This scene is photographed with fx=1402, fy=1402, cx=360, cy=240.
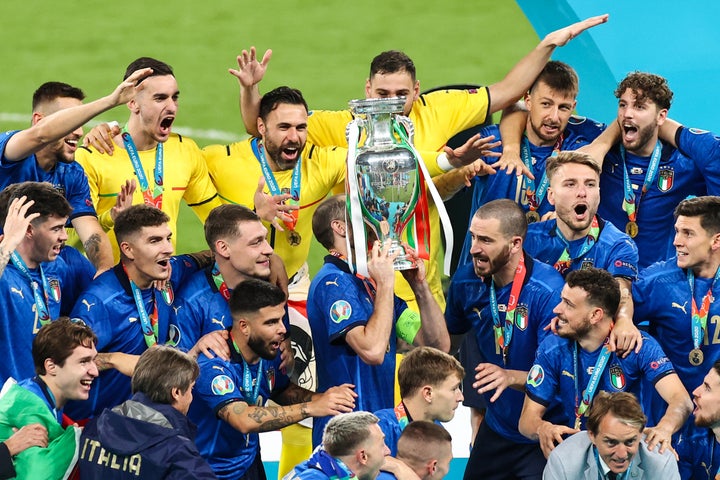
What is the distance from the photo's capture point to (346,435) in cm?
564

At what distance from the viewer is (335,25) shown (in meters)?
13.7

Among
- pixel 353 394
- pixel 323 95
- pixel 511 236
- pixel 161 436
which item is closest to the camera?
pixel 161 436

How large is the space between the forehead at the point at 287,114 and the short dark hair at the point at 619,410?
241 centimetres

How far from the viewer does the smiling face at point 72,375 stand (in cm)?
603

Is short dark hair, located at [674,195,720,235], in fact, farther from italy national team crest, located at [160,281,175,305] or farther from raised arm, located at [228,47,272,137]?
italy national team crest, located at [160,281,175,305]

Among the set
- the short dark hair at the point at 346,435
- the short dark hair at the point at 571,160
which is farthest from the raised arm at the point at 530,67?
the short dark hair at the point at 346,435

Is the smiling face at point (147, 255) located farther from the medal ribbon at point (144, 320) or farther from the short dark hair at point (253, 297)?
the short dark hair at point (253, 297)

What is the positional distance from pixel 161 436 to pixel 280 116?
2629 millimetres

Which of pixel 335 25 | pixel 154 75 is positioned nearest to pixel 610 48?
pixel 335 25

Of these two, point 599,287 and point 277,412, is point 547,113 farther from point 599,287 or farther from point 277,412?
point 277,412

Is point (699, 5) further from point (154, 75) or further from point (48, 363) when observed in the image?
point (48, 363)

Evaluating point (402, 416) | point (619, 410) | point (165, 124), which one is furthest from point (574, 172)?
point (165, 124)

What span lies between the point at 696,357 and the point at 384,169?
1.91 meters

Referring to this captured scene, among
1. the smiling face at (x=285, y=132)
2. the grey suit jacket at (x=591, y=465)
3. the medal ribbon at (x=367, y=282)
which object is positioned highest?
the smiling face at (x=285, y=132)
